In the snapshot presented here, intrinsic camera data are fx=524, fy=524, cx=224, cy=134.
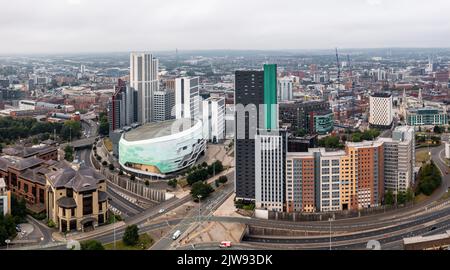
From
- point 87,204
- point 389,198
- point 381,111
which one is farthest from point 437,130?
point 87,204

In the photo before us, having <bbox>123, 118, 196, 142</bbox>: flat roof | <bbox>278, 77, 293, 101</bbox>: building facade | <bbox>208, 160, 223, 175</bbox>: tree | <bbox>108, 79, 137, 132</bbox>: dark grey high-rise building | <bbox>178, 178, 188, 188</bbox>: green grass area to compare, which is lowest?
<bbox>178, 178, 188, 188</bbox>: green grass area

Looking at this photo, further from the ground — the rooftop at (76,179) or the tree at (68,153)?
the rooftop at (76,179)

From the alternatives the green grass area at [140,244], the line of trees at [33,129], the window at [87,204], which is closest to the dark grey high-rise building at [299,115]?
the line of trees at [33,129]

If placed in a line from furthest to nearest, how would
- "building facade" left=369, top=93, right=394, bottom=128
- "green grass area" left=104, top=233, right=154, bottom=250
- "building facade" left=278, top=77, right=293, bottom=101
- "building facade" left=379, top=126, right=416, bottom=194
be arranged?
"building facade" left=278, top=77, right=293, bottom=101 < "building facade" left=369, top=93, right=394, bottom=128 < "building facade" left=379, top=126, right=416, bottom=194 < "green grass area" left=104, top=233, right=154, bottom=250

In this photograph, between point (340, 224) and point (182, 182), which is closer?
point (340, 224)

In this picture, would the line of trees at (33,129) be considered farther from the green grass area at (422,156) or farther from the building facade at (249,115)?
the green grass area at (422,156)

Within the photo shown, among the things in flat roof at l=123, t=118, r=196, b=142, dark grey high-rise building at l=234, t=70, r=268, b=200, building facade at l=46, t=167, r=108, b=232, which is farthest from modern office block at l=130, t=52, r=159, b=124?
building facade at l=46, t=167, r=108, b=232

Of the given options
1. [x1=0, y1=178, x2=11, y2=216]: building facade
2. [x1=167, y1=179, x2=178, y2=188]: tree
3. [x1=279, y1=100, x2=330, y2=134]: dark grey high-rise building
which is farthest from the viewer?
[x1=279, y1=100, x2=330, y2=134]: dark grey high-rise building

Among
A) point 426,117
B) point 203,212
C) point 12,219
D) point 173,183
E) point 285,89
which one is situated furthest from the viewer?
point 285,89

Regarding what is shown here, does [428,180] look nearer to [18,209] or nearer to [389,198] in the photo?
[389,198]

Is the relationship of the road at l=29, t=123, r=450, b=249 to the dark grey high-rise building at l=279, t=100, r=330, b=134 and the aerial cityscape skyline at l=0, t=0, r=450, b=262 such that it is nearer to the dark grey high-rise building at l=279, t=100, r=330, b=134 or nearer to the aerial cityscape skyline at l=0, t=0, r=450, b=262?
the aerial cityscape skyline at l=0, t=0, r=450, b=262
